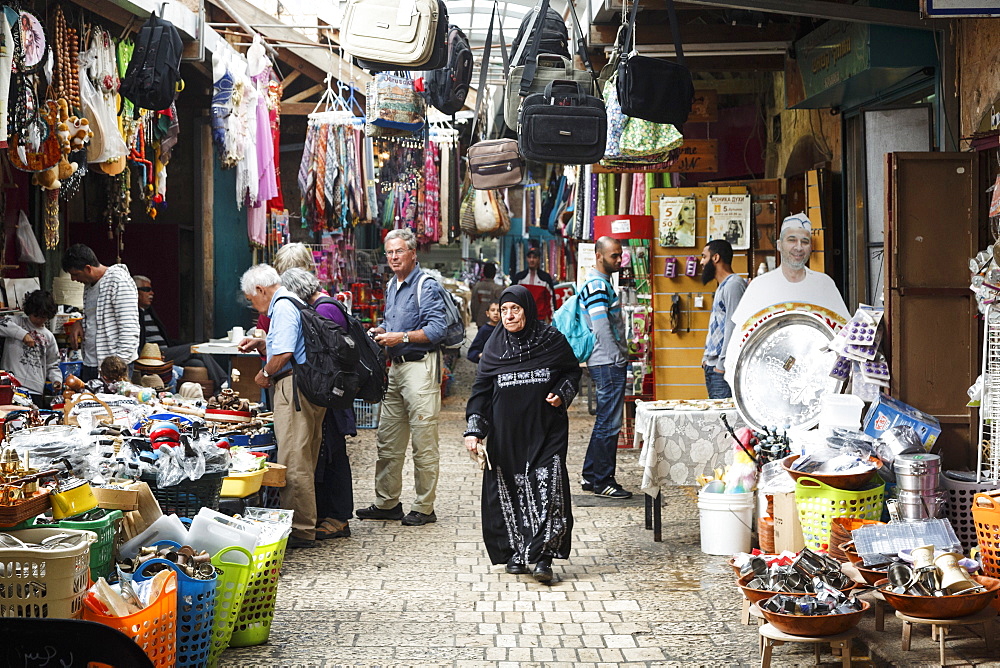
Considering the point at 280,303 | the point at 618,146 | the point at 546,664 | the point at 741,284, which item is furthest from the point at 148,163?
the point at 546,664

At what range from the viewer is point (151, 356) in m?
10.3

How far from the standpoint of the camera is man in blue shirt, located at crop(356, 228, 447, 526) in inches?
321

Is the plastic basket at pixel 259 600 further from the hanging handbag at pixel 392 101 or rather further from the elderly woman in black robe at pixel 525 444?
the hanging handbag at pixel 392 101

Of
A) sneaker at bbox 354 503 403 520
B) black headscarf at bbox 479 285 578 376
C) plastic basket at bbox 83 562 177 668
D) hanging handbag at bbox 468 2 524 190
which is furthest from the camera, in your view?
hanging handbag at bbox 468 2 524 190

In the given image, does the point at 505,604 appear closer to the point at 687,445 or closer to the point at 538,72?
the point at 687,445

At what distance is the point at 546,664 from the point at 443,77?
16.2 feet

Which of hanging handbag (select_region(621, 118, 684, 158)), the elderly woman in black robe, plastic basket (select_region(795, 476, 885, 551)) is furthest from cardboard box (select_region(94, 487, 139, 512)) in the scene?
hanging handbag (select_region(621, 118, 684, 158))

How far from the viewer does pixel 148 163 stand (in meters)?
9.95

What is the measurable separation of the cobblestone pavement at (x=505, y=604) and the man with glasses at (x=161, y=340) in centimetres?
362

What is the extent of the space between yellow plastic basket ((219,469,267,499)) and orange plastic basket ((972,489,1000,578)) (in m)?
3.56

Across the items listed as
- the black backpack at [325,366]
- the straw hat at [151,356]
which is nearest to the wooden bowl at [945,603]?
the black backpack at [325,366]

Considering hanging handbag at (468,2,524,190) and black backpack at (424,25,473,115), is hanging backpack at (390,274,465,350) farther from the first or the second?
hanging handbag at (468,2,524,190)

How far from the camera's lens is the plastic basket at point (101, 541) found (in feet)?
14.6

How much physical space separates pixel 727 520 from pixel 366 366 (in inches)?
97.0
